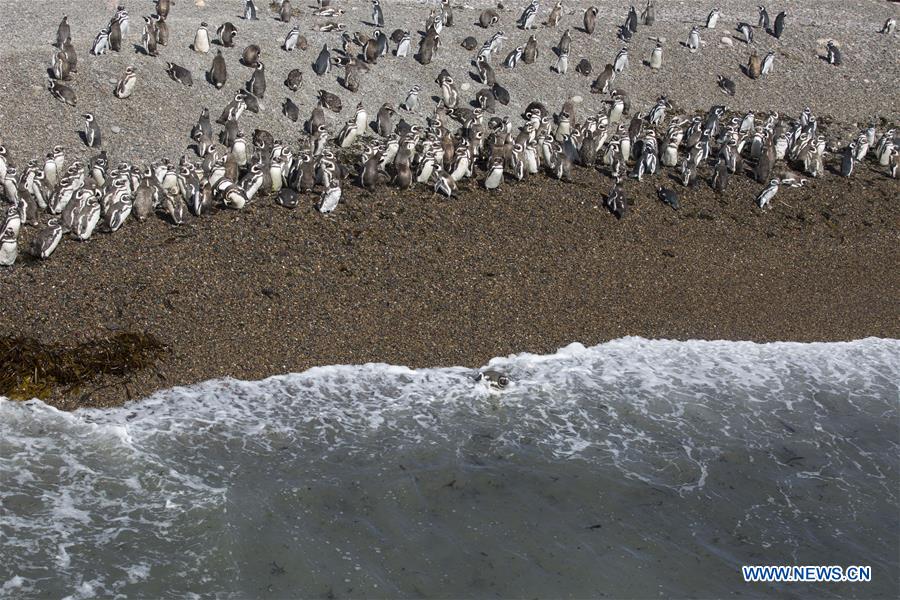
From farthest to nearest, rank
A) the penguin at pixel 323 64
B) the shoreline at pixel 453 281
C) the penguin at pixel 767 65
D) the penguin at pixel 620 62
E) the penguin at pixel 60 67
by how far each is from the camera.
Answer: the penguin at pixel 767 65
the penguin at pixel 620 62
the penguin at pixel 323 64
the penguin at pixel 60 67
the shoreline at pixel 453 281

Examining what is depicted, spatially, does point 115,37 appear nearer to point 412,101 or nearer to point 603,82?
point 412,101

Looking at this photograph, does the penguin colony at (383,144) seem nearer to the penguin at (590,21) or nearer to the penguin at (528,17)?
the penguin at (528,17)

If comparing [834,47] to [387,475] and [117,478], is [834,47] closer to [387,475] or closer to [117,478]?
[387,475]

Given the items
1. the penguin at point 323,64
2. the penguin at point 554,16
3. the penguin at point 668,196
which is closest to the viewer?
the penguin at point 668,196

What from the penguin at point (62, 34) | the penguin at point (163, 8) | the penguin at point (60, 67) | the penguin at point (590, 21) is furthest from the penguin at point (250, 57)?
the penguin at point (590, 21)

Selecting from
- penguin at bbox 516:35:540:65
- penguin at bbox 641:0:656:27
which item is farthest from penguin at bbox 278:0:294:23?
penguin at bbox 641:0:656:27

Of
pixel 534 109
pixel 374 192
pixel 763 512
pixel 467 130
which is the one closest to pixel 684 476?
pixel 763 512

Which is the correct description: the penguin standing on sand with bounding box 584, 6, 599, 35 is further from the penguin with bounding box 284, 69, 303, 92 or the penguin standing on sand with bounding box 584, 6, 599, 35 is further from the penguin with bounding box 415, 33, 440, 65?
the penguin with bounding box 284, 69, 303, 92
